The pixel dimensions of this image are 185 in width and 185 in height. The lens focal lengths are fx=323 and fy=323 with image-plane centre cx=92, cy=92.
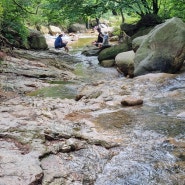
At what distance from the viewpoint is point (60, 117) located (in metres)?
7.22

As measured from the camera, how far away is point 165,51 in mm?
12000

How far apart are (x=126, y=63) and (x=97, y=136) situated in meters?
8.65

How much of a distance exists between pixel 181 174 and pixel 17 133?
264cm

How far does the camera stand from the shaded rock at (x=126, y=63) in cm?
1363

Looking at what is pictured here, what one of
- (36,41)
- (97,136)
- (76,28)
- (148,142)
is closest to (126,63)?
(97,136)

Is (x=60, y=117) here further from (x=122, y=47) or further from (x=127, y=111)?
(x=122, y=47)

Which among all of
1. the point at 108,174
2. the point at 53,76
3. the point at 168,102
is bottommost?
the point at 53,76

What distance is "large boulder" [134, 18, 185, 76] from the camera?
1190 centimetres

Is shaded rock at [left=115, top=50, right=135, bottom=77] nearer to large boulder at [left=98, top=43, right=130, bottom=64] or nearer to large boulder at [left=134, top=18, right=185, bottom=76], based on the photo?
large boulder at [left=134, top=18, right=185, bottom=76]

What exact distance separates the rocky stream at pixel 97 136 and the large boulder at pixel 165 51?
1166mm

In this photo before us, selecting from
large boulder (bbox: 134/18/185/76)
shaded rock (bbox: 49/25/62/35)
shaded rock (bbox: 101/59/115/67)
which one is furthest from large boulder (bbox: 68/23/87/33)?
large boulder (bbox: 134/18/185/76)

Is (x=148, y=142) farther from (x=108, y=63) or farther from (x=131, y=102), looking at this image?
(x=108, y=63)

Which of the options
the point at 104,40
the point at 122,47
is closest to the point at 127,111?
the point at 122,47

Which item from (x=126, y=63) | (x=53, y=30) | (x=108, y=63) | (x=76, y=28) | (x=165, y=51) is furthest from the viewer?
(x=76, y=28)
